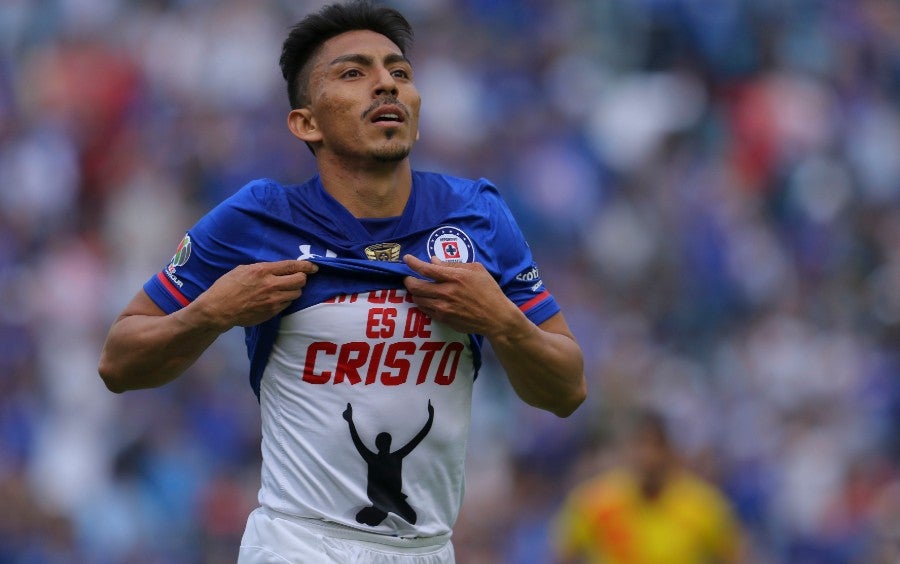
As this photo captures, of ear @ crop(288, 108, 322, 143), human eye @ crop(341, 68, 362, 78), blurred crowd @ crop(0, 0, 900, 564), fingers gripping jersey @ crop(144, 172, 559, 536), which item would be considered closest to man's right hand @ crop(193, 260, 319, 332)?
fingers gripping jersey @ crop(144, 172, 559, 536)

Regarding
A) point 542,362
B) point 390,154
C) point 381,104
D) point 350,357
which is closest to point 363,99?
point 381,104

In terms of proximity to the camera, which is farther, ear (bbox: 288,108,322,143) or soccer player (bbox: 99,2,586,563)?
ear (bbox: 288,108,322,143)

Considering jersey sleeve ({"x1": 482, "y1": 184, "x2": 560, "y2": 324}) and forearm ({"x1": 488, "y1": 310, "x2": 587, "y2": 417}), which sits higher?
jersey sleeve ({"x1": 482, "y1": 184, "x2": 560, "y2": 324})

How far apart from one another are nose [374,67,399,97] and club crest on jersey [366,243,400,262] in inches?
18.1

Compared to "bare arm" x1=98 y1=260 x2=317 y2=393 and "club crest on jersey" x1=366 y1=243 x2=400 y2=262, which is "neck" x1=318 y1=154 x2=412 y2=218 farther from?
"bare arm" x1=98 y1=260 x2=317 y2=393

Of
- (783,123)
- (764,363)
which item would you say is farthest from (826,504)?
(783,123)

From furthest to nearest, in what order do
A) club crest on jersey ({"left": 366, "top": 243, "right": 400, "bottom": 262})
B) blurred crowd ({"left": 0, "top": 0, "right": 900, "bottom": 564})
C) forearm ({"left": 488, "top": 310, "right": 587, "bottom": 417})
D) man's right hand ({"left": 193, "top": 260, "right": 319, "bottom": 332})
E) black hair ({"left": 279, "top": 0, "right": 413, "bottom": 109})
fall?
blurred crowd ({"left": 0, "top": 0, "right": 900, "bottom": 564}) < black hair ({"left": 279, "top": 0, "right": 413, "bottom": 109}) < club crest on jersey ({"left": 366, "top": 243, "right": 400, "bottom": 262}) < forearm ({"left": 488, "top": 310, "right": 587, "bottom": 417}) < man's right hand ({"left": 193, "top": 260, "right": 319, "bottom": 332})

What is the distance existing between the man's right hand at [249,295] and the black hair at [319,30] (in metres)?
0.71

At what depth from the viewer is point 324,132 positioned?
5.03 metres

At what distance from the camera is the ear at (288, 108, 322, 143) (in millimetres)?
5066

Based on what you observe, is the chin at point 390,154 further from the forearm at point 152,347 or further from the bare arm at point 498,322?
the forearm at point 152,347

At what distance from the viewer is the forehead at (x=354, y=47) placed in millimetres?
5023

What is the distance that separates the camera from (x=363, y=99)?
4934 mm

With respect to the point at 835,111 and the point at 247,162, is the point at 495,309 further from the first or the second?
the point at 835,111
